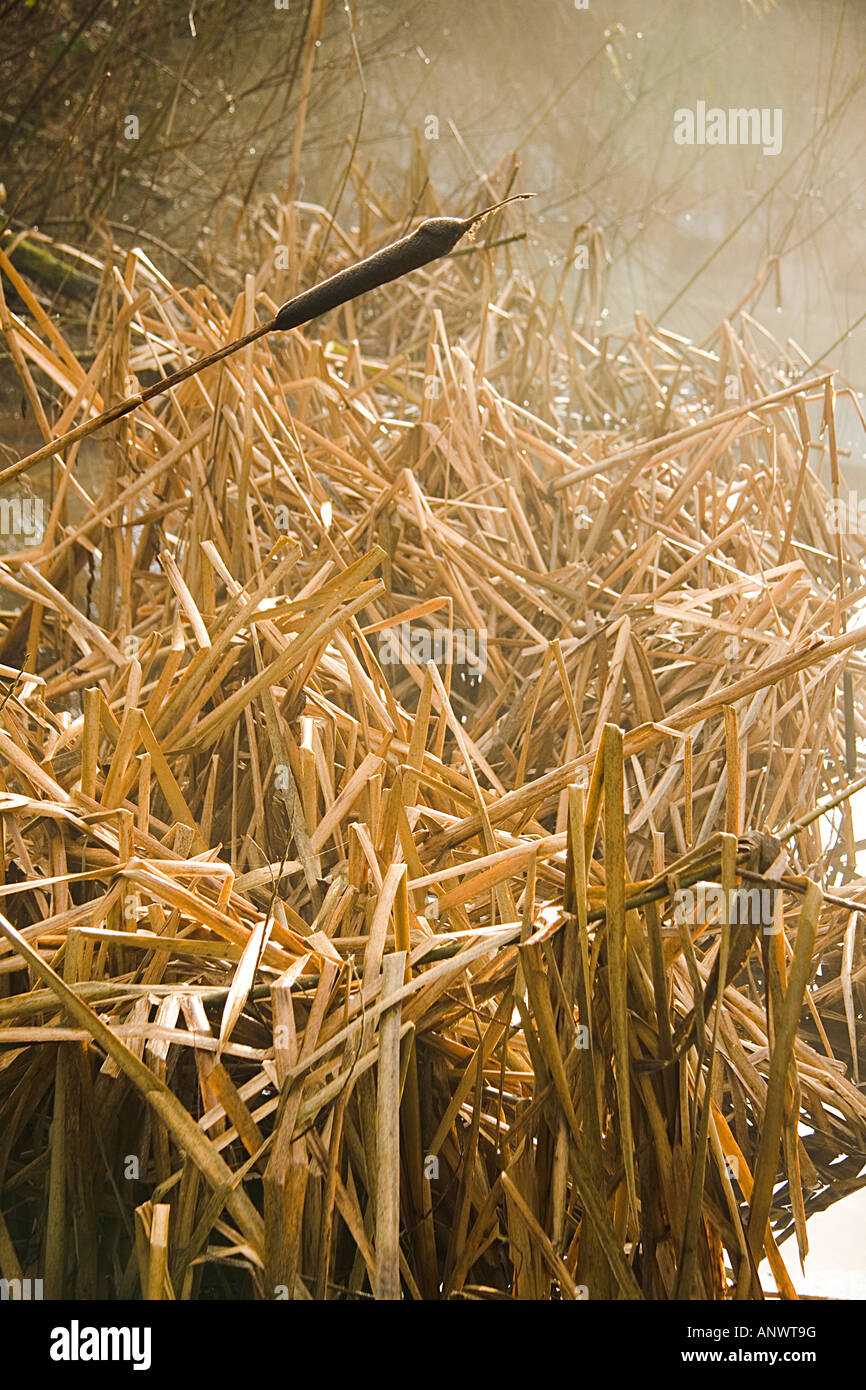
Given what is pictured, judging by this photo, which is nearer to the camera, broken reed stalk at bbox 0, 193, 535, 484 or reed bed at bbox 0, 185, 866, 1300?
broken reed stalk at bbox 0, 193, 535, 484

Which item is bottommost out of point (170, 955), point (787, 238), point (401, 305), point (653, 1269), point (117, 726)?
point (653, 1269)

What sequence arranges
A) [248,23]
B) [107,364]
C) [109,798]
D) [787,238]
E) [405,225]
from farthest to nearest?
[248,23] < [787,238] < [405,225] < [107,364] < [109,798]

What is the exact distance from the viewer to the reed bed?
33 cm

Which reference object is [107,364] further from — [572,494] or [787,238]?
[787,238]

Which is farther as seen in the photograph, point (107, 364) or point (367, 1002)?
point (107, 364)

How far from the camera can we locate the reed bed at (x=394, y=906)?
1.09ft

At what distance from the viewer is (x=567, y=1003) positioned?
342 mm

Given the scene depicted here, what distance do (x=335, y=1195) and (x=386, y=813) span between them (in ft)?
0.44

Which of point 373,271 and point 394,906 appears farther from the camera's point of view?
point 394,906

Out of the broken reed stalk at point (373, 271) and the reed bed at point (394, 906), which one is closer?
the broken reed stalk at point (373, 271)

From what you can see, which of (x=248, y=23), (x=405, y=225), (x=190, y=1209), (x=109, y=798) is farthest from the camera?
(x=248, y=23)

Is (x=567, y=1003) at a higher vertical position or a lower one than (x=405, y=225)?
lower

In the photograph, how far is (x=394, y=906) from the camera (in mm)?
369

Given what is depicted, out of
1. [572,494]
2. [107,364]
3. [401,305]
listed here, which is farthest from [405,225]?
[107,364]
